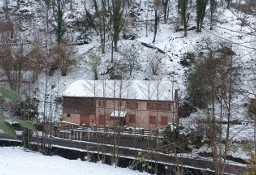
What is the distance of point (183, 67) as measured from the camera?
32.9 metres

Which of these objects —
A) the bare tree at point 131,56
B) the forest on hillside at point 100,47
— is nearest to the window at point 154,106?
the forest on hillside at point 100,47

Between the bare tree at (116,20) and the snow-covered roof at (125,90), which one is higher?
the bare tree at (116,20)

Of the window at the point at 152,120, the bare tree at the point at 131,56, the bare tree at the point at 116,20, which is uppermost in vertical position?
the bare tree at the point at 116,20

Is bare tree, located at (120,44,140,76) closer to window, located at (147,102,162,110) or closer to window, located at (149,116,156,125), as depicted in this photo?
window, located at (147,102,162,110)

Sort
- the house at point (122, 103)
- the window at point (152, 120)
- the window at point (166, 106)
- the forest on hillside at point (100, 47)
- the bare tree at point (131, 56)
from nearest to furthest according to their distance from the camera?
the window at point (166, 106) → the house at point (122, 103) → the window at point (152, 120) → the forest on hillside at point (100, 47) → the bare tree at point (131, 56)

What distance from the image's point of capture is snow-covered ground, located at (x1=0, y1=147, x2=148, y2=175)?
18.4 m

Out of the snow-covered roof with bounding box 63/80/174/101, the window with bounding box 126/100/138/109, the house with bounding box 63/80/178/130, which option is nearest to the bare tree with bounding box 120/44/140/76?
the snow-covered roof with bounding box 63/80/174/101

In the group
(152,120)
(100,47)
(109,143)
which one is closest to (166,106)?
(152,120)

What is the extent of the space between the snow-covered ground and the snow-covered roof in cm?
631

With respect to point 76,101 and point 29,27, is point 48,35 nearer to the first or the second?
point 29,27

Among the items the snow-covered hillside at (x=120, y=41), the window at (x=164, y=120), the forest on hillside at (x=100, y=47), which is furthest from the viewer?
the snow-covered hillside at (x=120, y=41)

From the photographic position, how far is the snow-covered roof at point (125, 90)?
1036 inches

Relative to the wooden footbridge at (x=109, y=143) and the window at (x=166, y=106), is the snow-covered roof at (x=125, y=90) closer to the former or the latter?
the window at (x=166, y=106)

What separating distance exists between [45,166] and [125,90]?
30.7 ft
